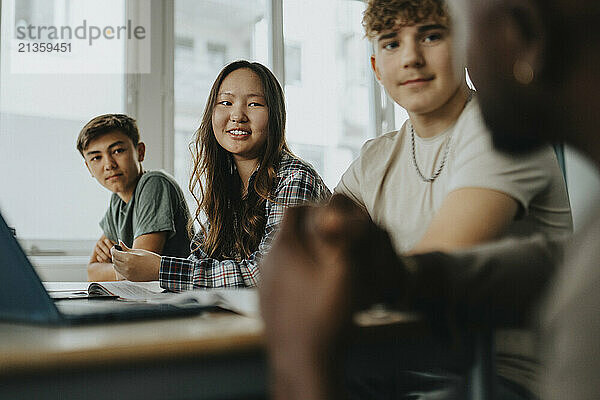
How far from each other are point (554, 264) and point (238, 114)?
128 centimetres

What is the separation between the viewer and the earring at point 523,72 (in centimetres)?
23

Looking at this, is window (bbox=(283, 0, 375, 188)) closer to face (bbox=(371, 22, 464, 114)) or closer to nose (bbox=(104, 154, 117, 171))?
nose (bbox=(104, 154, 117, 171))

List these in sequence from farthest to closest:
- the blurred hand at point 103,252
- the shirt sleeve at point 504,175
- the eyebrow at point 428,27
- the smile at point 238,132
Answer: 1. the blurred hand at point 103,252
2. the smile at point 238,132
3. the eyebrow at point 428,27
4. the shirt sleeve at point 504,175

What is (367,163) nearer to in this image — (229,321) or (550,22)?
(229,321)

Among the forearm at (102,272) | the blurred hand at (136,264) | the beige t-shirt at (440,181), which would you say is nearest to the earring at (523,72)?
the beige t-shirt at (440,181)

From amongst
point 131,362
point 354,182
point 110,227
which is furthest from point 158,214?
point 131,362

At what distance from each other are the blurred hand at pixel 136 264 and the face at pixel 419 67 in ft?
1.78

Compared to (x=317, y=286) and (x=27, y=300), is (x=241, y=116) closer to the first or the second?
(x=27, y=300)

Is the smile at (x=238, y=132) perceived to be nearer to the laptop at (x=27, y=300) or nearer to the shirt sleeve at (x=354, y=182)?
the shirt sleeve at (x=354, y=182)

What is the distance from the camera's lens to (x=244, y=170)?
153 centimetres

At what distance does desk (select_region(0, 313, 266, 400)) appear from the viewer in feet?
1.31

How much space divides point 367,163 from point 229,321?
0.59 meters
